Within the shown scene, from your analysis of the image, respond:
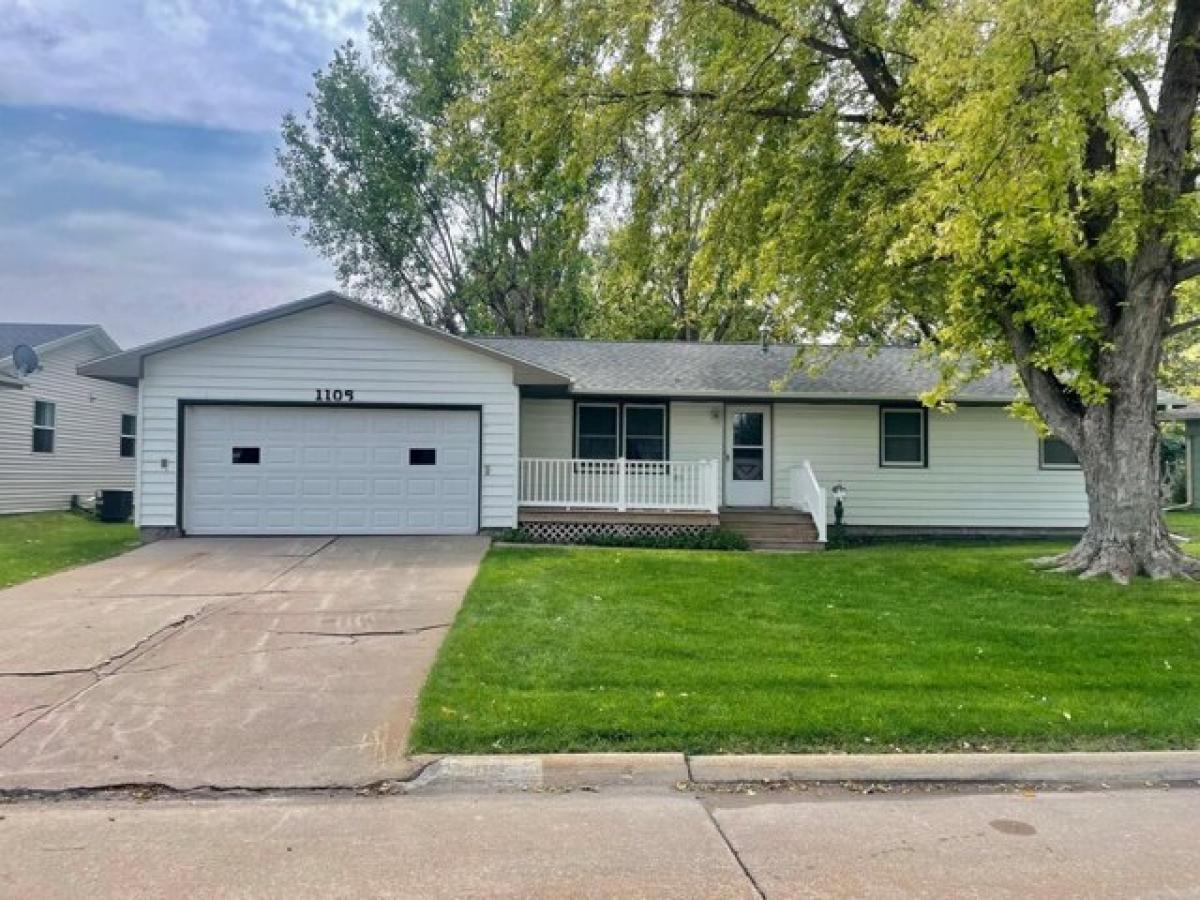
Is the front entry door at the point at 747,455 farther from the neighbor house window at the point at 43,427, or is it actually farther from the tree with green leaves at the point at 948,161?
the neighbor house window at the point at 43,427

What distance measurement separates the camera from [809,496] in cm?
1510

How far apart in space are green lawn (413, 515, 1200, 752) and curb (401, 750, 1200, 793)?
0.55ft

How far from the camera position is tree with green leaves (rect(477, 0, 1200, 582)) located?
313 inches

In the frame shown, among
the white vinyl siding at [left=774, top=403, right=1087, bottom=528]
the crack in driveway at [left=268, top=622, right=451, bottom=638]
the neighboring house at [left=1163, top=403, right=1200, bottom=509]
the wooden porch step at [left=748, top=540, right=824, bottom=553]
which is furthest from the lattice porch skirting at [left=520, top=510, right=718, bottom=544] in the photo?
the neighboring house at [left=1163, top=403, right=1200, bottom=509]

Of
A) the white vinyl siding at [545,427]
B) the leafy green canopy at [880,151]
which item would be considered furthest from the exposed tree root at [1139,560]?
the white vinyl siding at [545,427]

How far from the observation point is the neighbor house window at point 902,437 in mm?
16500

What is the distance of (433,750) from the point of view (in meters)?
4.61

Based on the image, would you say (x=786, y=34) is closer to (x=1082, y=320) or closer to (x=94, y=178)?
(x=1082, y=320)

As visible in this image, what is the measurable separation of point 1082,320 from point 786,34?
5.32m

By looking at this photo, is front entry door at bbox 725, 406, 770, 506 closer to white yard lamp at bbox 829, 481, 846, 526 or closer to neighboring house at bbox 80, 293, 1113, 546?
neighboring house at bbox 80, 293, 1113, 546

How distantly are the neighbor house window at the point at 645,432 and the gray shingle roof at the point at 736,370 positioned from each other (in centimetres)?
60

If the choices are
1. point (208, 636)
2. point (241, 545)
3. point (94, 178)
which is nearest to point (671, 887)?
point (208, 636)

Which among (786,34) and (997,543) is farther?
(997,543)

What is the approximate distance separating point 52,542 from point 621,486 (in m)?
10.1
